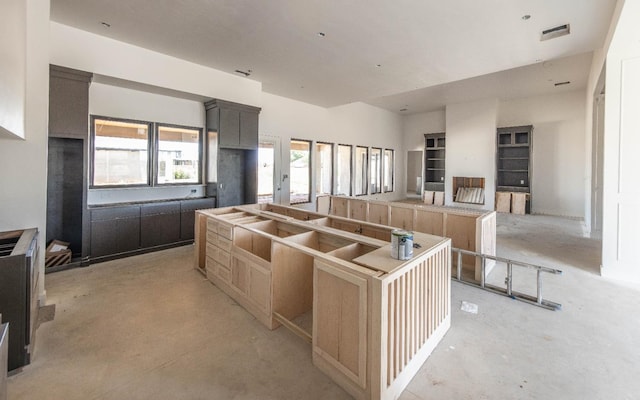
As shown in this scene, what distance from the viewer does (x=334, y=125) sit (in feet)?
29.7

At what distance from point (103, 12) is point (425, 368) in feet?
17.2

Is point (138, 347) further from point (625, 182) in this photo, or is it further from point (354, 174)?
point (354, 174)

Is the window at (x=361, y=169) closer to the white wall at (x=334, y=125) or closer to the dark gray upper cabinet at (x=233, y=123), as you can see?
the white wall at (x=334, y=125)

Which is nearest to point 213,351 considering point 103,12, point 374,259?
point 374,259

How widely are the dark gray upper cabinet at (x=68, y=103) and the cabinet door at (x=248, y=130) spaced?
2.48 m

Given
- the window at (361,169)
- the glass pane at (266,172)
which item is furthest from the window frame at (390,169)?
the glass pane at (266,172)

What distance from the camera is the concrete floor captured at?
6.03ft

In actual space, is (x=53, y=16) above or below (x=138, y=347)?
above

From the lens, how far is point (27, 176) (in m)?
2.88

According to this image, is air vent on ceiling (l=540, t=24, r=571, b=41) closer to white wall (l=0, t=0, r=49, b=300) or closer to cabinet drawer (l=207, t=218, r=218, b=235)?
cabinet drawer (l=207, t=218, r=218, b=235)

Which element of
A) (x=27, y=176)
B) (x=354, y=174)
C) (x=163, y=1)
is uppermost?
(x=163, y=1)

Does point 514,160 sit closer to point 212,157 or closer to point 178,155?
point 212,157

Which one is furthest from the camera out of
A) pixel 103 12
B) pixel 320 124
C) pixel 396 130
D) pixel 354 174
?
pixel 396 130

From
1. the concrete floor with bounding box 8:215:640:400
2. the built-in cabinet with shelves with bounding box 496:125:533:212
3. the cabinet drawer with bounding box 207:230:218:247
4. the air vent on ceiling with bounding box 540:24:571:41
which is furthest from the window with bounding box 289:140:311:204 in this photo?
the built-in cabinet with shelves with bounding box 496:125:533:212
